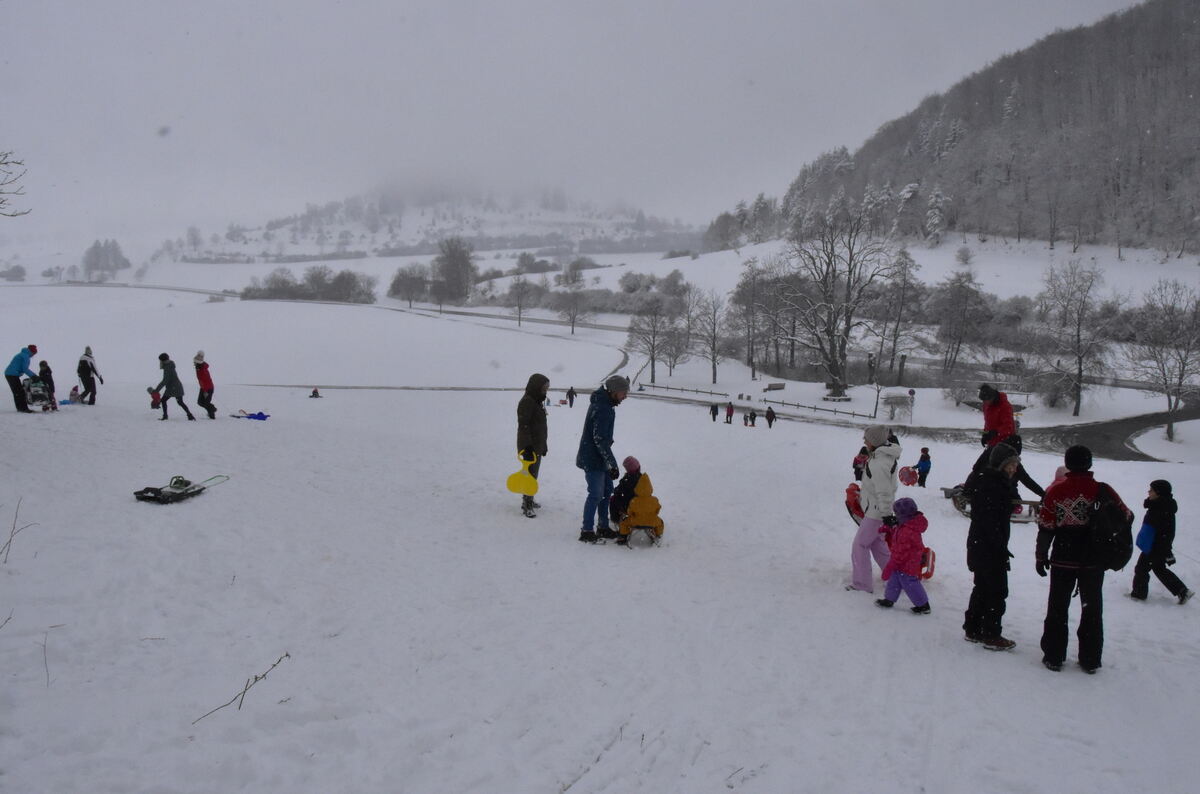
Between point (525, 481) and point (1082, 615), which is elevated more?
point (525, 481)

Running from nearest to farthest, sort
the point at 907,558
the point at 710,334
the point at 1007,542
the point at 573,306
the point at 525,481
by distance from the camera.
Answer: the point at 1007,542 < the point at 907,558 < the point at 525,481 < the point at 710,334 < the point at 573,306

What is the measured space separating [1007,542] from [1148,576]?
2644 mm

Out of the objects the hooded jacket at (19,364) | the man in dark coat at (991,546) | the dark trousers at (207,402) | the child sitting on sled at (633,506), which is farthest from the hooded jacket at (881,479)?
the hooded jacket at (19,364)

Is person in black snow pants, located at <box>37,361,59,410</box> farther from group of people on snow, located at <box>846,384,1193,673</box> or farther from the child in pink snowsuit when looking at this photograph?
the child in pink snowsuit

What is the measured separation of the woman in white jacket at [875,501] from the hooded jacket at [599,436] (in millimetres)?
2848

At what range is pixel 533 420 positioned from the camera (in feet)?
25.6

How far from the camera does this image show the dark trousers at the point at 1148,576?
628 cm

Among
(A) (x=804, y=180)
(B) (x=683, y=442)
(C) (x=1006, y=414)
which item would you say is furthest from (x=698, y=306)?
(A) (x=804, y=180)

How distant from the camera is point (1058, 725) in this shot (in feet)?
12.4

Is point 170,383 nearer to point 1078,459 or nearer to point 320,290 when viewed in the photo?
point 1078,459

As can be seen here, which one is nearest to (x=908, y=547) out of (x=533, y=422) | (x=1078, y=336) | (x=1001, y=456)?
(x=1001, y=456)

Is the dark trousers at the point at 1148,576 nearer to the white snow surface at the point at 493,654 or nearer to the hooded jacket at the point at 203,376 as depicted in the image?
the white snow surface at the point at 493,654

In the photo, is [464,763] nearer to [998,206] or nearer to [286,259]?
[998,206]

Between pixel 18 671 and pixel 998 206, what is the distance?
330 ft
